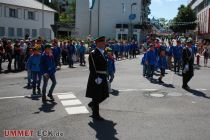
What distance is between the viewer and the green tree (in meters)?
90.8

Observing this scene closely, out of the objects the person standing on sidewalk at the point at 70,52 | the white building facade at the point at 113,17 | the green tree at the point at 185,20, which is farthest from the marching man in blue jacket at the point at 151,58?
the green tree at the point at 185,20

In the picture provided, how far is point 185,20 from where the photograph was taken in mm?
91438

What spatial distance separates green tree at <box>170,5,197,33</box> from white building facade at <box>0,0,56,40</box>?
4065cm

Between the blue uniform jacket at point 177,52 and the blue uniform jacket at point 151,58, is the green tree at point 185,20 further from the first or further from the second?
the blue uniform jacket at point 151,58

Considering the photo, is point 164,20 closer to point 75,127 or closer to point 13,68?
point 13,68

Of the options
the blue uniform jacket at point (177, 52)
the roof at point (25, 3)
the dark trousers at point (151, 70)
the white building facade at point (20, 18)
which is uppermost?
the roof at point (25, 3)

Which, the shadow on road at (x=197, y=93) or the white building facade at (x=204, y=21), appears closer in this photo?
the shadow on road at (x=197, y=93)

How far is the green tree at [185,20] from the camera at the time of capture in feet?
298

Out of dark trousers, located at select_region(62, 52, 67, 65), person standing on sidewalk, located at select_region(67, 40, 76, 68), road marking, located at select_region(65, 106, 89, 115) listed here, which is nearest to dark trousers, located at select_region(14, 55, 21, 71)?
person standing on sidewalk, located at select_region(67, 40, 76, 68)

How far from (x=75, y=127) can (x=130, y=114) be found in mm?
1972

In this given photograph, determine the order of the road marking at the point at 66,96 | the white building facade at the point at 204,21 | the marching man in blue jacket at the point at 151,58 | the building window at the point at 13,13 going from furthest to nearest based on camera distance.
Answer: the white building facade at the point at 204,21 < the building window at the point at 13,13 < the marching man in blue jacket at the point at 151,58 < the road marking at the point at 66,96

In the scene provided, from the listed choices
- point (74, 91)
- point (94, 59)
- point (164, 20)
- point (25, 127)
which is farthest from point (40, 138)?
point (164, 20)

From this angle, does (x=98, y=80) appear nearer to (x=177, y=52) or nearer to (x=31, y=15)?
(x=177, y=52)

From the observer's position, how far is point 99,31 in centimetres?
7106
